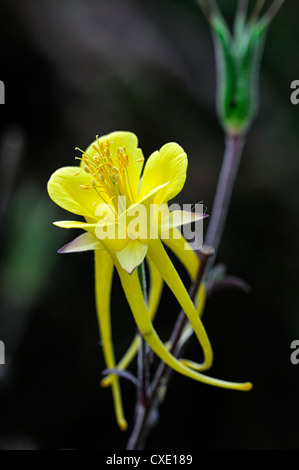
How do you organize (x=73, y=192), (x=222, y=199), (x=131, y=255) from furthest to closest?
(x=222, y=199), (x=73, y=192), (x=131, y=255)

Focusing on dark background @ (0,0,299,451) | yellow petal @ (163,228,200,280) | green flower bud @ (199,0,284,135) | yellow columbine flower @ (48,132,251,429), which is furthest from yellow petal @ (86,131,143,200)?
dark background @ (0,0,299,451)

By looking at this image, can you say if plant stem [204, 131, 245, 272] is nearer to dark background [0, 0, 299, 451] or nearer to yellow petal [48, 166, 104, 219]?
yellow petal [48, 166, 104, 219]

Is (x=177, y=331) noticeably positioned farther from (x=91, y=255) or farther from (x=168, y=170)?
(x=91, y=255)

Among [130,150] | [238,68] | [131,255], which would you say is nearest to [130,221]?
[131,255]

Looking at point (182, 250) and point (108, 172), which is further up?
point (108, 172)

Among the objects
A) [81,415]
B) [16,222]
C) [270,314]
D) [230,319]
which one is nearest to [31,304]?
[16,222]

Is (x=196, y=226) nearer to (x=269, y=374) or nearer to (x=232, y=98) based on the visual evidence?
(x=232, y=98)
